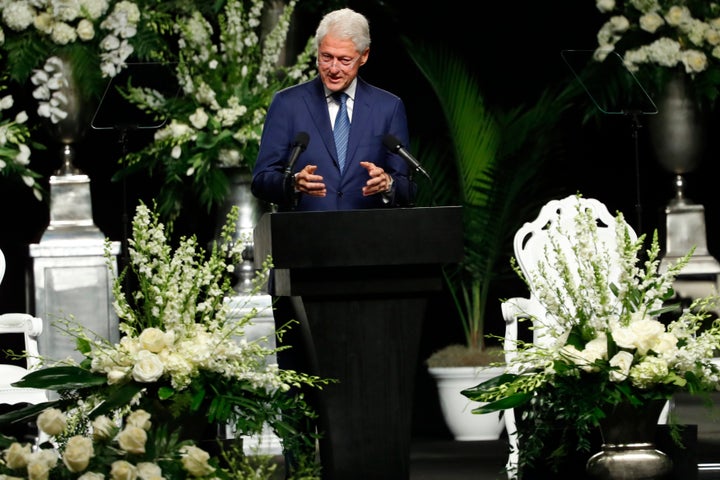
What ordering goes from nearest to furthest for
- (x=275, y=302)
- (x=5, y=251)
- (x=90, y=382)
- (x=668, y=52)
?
(x=90, y=382) < (x=275, y=302) < (x=668, y=52) < (x=5, y=251)

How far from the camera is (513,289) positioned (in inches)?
266

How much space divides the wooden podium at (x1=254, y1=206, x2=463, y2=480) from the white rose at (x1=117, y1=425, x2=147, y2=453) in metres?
0.56

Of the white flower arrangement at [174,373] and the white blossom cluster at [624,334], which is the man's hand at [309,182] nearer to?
the white flower arrangement at [174,373]

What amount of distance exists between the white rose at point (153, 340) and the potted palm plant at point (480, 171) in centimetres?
324

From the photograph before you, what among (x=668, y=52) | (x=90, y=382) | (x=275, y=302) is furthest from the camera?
(x=668, y=52)

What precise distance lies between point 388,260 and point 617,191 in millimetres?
4097

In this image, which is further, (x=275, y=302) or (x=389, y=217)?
(x=275, y=302)

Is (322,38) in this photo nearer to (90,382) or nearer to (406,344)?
(406,344)

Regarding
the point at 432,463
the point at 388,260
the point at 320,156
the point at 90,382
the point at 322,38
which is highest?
the point at 322,38

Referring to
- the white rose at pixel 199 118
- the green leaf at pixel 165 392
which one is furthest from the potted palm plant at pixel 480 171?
the green leaf at pixel 165 392

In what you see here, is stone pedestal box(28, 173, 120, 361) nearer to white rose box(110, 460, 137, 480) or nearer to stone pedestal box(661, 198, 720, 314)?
stone pedestal box(661, 198, 720, 314)

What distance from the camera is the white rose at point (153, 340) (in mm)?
2965

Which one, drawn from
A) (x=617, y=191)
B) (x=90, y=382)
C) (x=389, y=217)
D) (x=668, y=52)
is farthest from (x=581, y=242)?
(x=617, y=191)

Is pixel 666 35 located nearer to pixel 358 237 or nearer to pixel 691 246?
pixel 691 246
